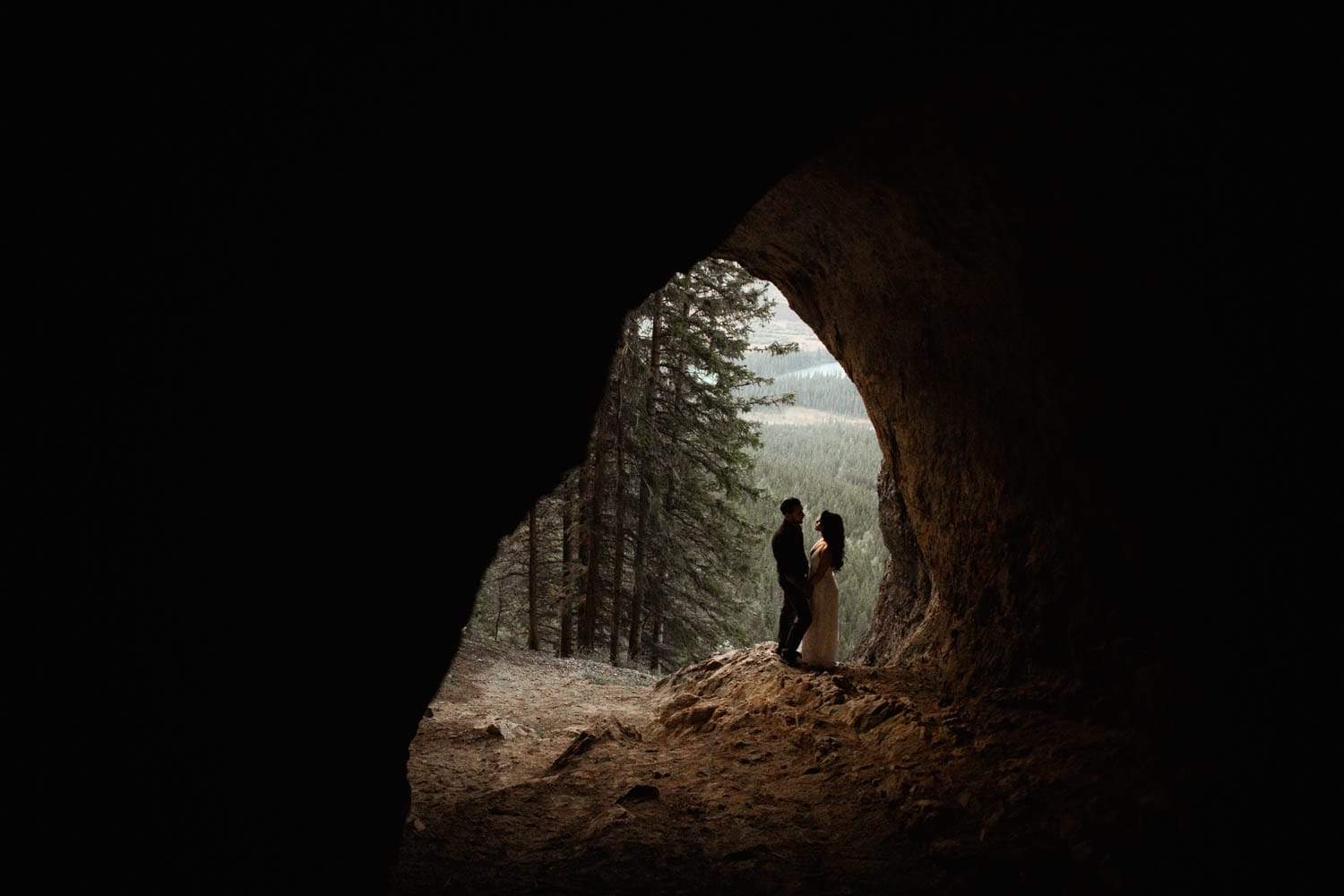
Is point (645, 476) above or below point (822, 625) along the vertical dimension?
above

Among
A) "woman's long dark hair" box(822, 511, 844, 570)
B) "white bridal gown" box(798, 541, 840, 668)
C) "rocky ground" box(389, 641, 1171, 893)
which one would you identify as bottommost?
"rocky ground" box(389, 641, 1171, 893)

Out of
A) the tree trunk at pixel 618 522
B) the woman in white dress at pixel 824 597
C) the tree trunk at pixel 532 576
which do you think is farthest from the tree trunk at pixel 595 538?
the woman in white dress at pixel 824 597

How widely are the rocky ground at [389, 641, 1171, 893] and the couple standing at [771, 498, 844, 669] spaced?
51cm

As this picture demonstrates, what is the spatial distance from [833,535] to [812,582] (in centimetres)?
73

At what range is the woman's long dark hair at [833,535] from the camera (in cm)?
849

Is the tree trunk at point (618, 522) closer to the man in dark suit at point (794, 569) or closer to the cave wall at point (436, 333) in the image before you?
the man in dark suit at point (794, 569)

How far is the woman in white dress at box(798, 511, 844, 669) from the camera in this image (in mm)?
8547

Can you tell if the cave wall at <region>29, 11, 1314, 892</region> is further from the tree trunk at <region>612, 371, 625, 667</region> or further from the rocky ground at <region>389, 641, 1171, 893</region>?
the tree trunk at <region>612, 371, 625, 667</region>

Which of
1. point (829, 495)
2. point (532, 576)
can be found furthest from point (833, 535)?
point (829, 495)

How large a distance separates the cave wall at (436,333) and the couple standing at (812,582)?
289cm

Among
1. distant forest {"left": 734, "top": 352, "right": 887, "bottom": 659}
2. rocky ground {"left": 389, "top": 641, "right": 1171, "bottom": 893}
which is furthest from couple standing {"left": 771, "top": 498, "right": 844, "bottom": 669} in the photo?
distant forest {"left": 734, "top": 352, "right": 887, "bottom": 659}

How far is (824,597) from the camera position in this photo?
8.76m

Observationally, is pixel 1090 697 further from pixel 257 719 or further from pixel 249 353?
pixel 249 353

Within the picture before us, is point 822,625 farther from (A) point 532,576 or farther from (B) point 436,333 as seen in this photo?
(A) point 532,576
